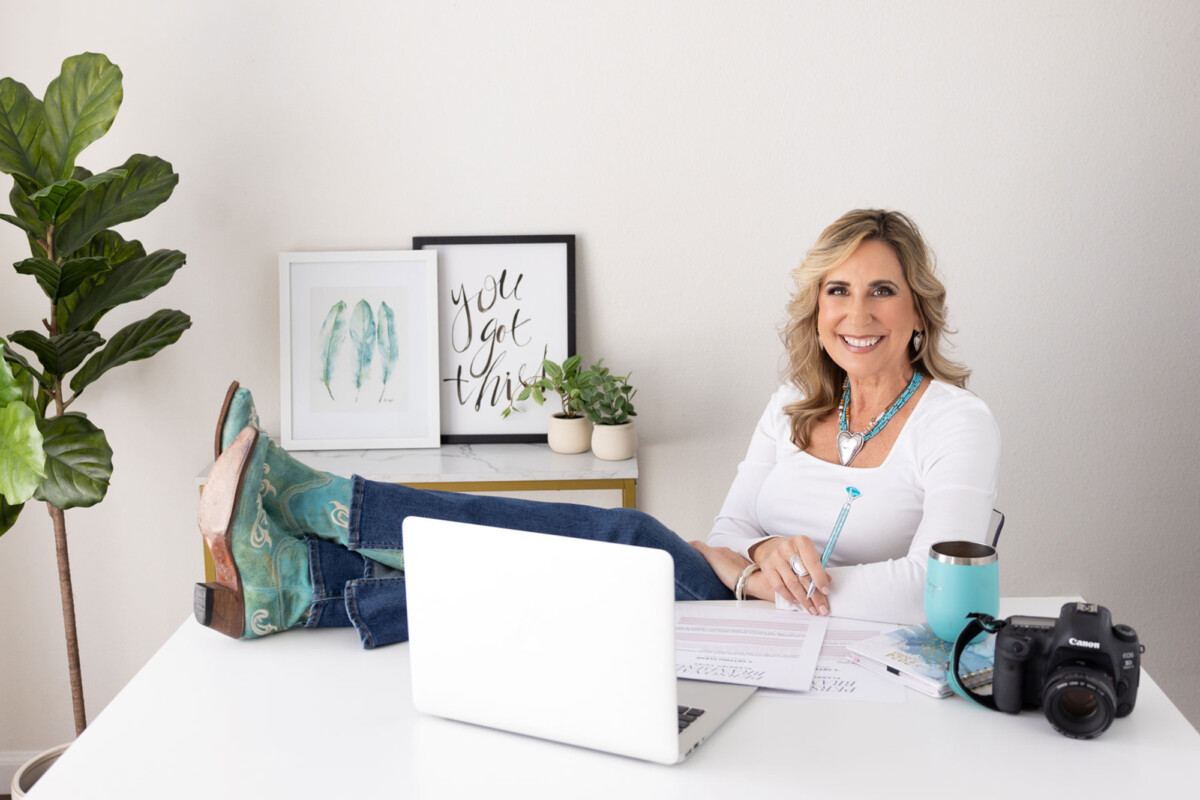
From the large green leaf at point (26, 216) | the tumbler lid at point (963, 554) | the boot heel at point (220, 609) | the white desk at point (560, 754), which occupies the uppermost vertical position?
the large green leaf at point (26, 216)

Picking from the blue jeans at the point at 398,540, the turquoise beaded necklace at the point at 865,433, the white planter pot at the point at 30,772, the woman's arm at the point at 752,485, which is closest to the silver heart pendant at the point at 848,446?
the turquoise beaded necklace at the point at 865,433

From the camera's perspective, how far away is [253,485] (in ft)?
4.76

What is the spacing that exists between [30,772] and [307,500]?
5.28ft

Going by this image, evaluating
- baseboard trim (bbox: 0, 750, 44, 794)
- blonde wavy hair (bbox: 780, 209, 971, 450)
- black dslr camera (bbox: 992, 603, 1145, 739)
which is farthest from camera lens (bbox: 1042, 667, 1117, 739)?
baseboard trim (bbox: 0, 750, 44, 794)

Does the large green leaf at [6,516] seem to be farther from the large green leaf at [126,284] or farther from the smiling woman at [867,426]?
the smiling woman at [867,426]

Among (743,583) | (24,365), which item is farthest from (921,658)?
(24,365)

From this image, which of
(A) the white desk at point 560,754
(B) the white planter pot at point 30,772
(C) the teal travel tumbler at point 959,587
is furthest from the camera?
(B) the white planter pot at point 30,772

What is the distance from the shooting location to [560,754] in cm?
112

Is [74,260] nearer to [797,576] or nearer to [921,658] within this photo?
[797,576]

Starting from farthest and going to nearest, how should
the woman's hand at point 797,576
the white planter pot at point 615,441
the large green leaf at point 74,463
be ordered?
the white planter pot at point 615,441
the large green leaf at point 74,463
the woman's hand at point 797,576

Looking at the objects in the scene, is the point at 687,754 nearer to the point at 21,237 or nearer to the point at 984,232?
the point at 984,232

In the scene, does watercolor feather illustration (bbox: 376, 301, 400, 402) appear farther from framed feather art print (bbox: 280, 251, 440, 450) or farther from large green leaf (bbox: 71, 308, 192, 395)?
large green leaf (bbox: 71, 308, 192, 395)

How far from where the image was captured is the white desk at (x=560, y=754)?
1.05 m

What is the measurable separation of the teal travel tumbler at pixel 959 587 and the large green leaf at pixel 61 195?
1.83m
